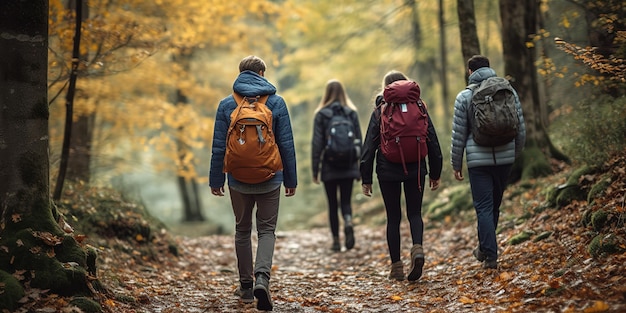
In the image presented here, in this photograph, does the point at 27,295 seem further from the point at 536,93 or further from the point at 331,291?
the point at 536,93

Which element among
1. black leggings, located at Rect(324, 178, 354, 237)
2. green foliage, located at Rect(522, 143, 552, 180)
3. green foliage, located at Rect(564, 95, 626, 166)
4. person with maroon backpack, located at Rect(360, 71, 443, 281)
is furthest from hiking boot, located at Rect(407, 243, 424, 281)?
green foliage, located at Rect(522, 143, 552, 180)

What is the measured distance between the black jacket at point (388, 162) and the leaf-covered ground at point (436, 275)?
1.16 metres

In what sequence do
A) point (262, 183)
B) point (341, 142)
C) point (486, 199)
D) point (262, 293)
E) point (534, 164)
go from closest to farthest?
1. point (262, 293)
2. point (262, 183)
3. point (486, 199)
4. point (341, 142)
5. point (534, 164)

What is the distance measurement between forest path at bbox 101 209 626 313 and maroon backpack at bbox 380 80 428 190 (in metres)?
1.28

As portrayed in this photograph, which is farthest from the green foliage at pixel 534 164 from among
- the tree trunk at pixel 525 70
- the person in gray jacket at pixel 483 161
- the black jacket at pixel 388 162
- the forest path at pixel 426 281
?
the black jacket at pixel 388 162

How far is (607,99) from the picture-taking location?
307 inches

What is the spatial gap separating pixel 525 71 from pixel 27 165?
6987 mm

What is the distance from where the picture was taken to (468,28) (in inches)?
339

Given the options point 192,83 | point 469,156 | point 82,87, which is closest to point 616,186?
point 469,156

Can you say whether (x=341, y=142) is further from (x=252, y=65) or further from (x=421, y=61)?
(x=421, y=61)

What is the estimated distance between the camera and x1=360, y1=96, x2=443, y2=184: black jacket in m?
6.06

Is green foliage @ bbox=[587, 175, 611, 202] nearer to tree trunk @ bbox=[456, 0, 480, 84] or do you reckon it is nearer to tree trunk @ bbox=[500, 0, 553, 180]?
tree trunk @ bbox=[500, 0, 553, 180]

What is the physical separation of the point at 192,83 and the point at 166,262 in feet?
23.3

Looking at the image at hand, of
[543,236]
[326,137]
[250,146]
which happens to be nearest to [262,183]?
[250,146]
